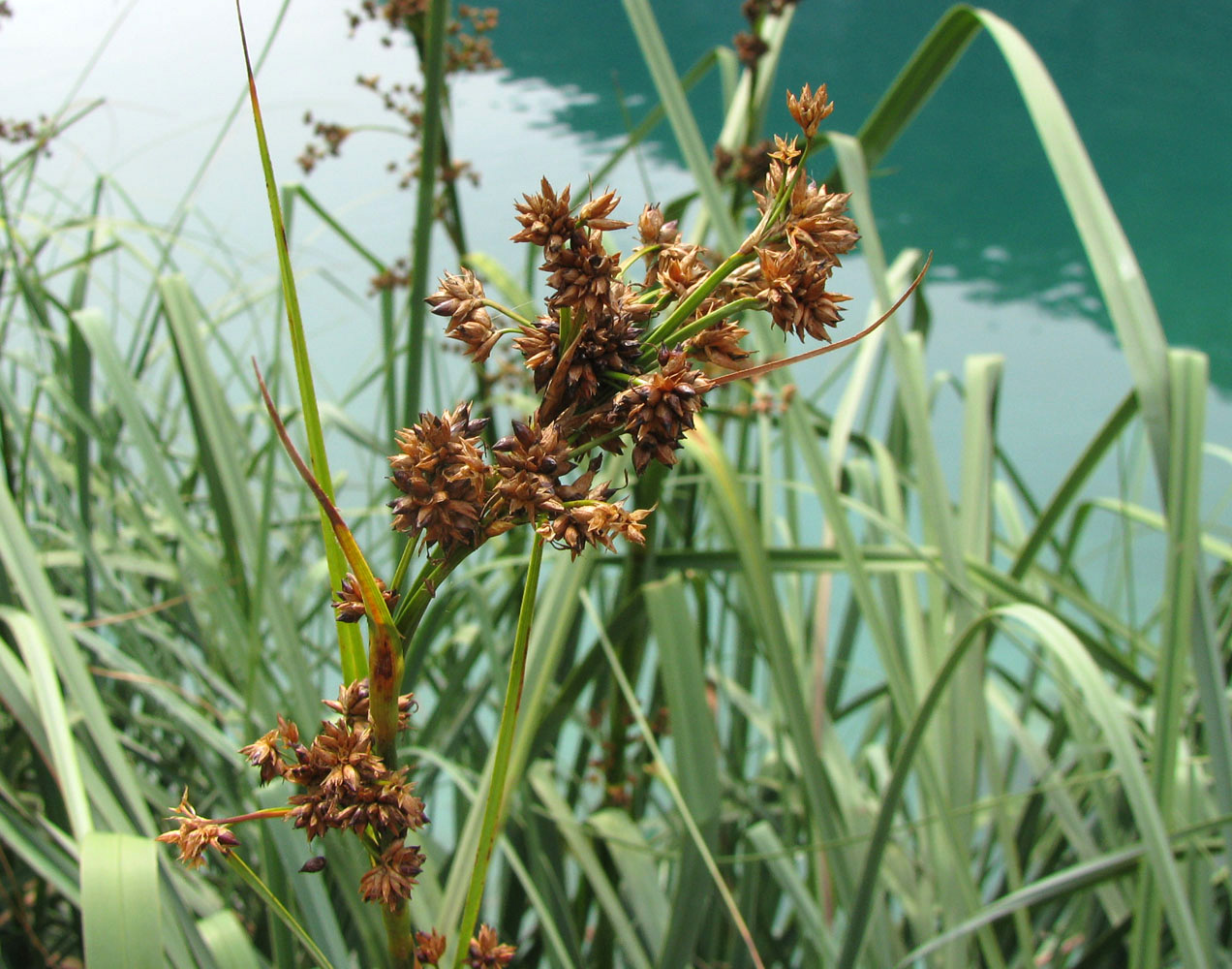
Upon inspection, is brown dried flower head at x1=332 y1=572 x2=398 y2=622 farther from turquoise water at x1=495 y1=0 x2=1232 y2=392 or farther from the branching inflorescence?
turquoise water at x1=495 y1=0 x2=1232 y2=392

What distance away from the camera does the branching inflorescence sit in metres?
0.15

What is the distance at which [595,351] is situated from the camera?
0.16 meters

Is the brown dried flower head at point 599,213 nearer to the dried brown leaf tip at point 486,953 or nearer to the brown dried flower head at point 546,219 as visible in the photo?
the brown dried flower head at point 546,219

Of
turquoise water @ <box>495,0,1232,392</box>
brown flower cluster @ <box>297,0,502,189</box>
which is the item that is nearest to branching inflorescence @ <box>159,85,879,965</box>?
brown flower cluster @ <box>297,0,502,189</box>

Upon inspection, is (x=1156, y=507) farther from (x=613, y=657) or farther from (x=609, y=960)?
(x=613, y=657)

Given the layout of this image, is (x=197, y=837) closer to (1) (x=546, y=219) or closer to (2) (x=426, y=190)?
(1) (x=546, y=219)

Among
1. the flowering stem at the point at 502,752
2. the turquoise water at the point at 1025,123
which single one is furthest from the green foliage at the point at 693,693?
the turquoise water at the point at 1025,123

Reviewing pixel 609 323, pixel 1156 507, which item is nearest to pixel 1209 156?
pixel 1156 507

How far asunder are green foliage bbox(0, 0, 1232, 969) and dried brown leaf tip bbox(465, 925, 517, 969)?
2 cm

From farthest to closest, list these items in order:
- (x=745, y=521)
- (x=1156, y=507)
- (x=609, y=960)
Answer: (x=1156, y=507)
(x=609, y=960)
(x=745, y=521)

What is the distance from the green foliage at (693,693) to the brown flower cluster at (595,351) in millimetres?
35

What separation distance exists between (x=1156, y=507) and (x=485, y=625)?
5.14 ft

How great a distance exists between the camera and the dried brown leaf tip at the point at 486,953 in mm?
200

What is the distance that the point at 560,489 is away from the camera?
158 millimetres
